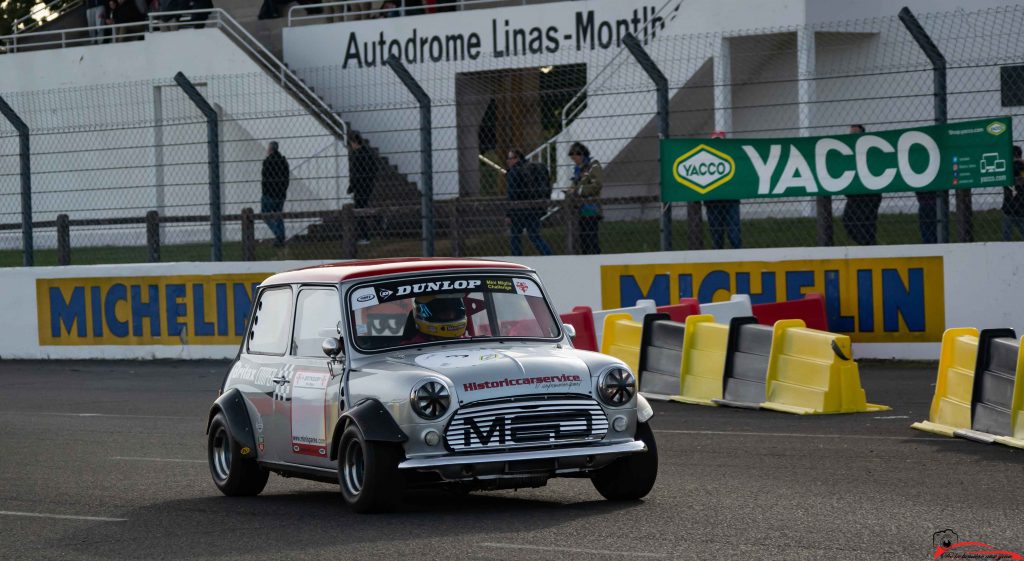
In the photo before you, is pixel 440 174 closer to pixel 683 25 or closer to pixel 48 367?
pixel 48 367

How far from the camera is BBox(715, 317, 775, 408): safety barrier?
1275 cm

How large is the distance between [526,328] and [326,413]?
1271 millimetres

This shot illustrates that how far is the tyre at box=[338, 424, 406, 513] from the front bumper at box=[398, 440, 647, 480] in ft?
0.35

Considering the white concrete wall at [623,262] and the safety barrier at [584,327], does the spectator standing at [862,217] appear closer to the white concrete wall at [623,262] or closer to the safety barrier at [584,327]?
the white concrete wall at [623,262]

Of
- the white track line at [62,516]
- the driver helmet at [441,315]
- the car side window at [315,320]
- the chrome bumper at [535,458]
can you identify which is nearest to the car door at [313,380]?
the car side window at [315,320]

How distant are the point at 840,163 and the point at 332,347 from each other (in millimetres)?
9268

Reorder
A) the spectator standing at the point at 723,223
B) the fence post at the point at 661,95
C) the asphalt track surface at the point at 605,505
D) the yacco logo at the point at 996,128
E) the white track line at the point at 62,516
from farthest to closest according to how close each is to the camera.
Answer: the spectator standing at the point at 723,223
the fence post at the point at 661,95
the yacco logo at the point at 996,128
the white track line at the point at 62,516
the asphalt track surface at the point at 605,505

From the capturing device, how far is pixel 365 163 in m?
19.5

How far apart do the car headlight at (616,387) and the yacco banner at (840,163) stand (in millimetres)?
8608

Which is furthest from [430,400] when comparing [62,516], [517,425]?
[62,516]

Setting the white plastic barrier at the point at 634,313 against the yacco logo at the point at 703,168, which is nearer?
the white plastic barrier at the point at 634,313

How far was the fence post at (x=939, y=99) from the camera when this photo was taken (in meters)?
15.5

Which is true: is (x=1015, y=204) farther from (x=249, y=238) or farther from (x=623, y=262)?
(x=249, y=238)

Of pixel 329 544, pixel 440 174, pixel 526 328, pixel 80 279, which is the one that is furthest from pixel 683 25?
pixel 329 544
